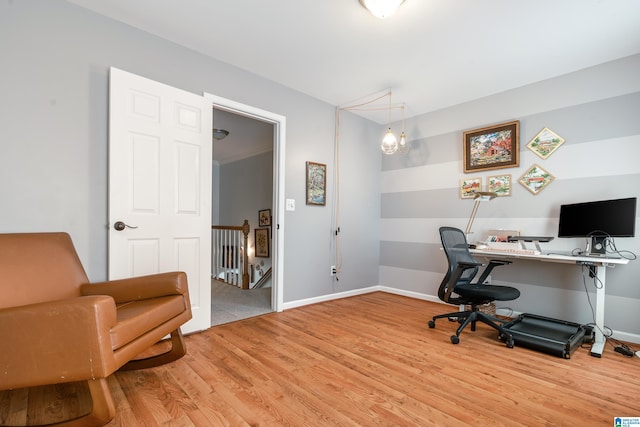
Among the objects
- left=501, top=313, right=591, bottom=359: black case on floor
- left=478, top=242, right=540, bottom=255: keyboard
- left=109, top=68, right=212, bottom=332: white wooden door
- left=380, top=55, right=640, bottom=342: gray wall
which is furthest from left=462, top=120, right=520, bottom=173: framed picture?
left=109, top=68, right=212, bottom=332: white wooden door

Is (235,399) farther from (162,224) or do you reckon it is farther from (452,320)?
(452,320)

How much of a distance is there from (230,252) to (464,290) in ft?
12.5

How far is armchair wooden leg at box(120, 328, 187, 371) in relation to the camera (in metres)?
1.93

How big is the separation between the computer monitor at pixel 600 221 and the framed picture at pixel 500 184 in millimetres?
614

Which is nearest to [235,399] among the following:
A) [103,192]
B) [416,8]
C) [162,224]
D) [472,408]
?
[472,408]

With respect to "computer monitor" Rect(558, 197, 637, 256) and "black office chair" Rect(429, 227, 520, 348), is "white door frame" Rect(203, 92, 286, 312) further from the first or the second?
"computer monitor" Rect(558, 197, 637, 256)

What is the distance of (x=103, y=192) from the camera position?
2262mm

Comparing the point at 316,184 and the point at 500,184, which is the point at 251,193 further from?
the point at 500,184

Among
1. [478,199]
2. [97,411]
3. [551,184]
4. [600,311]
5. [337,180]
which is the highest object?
[337,180]

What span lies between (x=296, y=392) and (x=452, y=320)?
2.03 metres

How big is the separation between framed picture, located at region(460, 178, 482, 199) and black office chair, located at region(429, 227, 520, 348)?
894 mm

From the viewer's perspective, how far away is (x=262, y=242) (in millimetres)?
5473

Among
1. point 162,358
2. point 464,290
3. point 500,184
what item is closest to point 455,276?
point 464,290

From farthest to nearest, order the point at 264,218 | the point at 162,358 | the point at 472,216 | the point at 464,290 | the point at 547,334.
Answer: the point at 264,218, the point at 472,216, the point at 464,290, the point at 547,334, the point at 162,358
